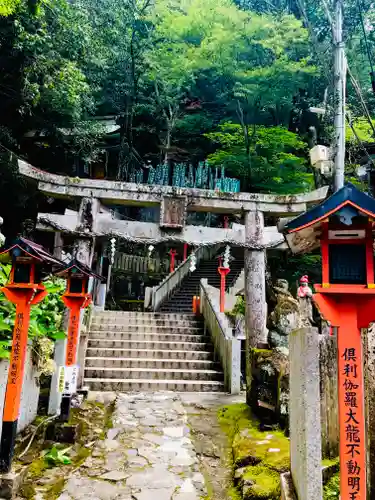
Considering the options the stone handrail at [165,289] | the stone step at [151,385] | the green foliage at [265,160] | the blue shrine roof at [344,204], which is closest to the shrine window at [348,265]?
the blue shrine roof at [344,204]

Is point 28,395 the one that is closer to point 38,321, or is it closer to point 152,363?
point 38,321

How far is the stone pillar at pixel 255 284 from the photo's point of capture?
937cm

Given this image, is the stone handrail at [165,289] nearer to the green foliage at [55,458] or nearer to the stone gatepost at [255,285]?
the stone gatepost at [255,285]

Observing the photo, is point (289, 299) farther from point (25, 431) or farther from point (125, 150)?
point (125, 150)

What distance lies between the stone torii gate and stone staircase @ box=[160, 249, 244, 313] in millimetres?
8063

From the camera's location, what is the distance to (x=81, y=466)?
5371 millimetres

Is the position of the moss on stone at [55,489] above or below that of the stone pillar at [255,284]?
below

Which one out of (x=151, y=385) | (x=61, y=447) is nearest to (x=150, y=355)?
(x=151, y=385)

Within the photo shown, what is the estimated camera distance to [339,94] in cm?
916

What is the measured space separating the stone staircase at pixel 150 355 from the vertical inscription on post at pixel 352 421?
7125 millimetres

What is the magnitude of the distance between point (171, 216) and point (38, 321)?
4.40 m

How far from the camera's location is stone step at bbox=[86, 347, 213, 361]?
36.6 feet

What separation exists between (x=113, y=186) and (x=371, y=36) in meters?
20.4

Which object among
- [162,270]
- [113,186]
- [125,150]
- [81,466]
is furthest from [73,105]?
[81,466]
